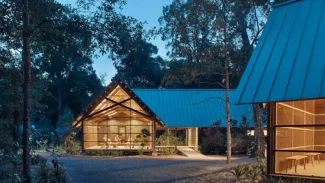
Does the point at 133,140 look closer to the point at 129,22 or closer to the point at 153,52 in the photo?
the point at 129,22

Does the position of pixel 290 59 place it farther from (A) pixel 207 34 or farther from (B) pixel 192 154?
(B) pixel 192 154

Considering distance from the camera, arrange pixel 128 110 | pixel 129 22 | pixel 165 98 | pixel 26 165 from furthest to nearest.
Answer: pixel 165 98 < pixel 128 110 < pixel 129 22 < pixel 26 165

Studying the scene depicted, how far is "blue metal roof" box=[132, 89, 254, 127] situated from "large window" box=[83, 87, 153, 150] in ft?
10.9

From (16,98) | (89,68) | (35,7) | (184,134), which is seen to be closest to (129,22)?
(35,7)

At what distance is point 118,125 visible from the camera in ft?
81.0

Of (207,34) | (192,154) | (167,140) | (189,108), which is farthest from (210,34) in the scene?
(189,108)

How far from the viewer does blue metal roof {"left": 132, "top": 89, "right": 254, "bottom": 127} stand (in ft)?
90.4

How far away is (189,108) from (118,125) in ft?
22.7

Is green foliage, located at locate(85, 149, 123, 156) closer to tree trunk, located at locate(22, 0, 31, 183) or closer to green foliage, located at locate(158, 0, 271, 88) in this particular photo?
green foliage, located at locate(158, 0, 271, 88)

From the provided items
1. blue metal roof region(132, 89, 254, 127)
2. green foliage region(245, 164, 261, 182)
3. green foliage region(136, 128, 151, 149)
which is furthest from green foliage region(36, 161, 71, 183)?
blue metal roof region(132, 89, 254, 127)

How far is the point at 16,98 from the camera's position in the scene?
→ 11.6m

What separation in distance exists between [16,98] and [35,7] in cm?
394

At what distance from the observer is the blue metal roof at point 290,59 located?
9.91 metres

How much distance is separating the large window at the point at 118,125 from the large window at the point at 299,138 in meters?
13.2
